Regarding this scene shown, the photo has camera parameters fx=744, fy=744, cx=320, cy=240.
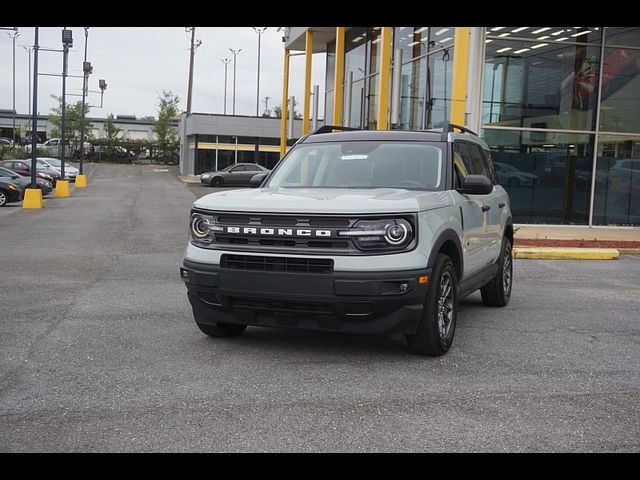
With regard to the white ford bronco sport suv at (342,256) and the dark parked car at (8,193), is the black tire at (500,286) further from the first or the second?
the dark parked car at (8,193)

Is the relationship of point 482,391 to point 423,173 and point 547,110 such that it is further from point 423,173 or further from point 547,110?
point 547,110

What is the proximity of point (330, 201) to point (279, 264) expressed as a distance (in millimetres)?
641

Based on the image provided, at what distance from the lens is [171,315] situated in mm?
7719

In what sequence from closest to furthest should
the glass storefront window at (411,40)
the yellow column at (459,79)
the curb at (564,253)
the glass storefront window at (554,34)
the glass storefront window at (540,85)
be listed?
the curb at (564,253) → the yellow column at (459,79) → the glass storefront window at (554,34) → the glass storefront window at (540,85) → the glass storefront window at (411,40)

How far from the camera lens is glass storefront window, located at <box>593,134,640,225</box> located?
18781 mm

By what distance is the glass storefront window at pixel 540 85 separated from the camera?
59.0 ft

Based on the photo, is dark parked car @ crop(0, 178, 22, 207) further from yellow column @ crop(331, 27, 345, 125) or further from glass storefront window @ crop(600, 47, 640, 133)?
glass storefront window @ crop(600, 47, 640, 133)

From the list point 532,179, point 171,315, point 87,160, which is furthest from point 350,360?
point 87,160

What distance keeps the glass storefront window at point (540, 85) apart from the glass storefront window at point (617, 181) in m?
0.86

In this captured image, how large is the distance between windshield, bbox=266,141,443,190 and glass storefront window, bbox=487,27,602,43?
38.3 ft

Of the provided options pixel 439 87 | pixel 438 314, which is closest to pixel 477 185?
pixel 438 314

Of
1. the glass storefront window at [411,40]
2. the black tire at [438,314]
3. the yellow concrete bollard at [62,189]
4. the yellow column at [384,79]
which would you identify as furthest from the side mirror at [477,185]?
the yellow concrete bollard at [62,189]
